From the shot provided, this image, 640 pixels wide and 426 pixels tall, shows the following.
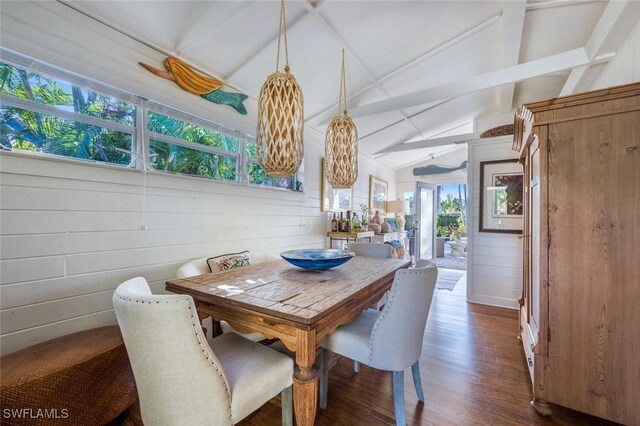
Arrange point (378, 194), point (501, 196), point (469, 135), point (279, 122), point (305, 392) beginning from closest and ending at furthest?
point (305, 392)
point (279, 122)
point (501, 196)
point (469, 135)
point (378, 194)

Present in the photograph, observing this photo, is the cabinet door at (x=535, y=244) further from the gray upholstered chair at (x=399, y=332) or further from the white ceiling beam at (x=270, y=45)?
the white ceiling beam at (x=270, y=45)

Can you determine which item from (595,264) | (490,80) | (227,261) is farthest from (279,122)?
(490,80)

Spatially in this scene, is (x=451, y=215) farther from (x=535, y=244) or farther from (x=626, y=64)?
(x=535, y=244)

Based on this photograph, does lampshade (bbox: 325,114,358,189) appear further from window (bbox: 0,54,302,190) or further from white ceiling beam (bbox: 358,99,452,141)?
white ceiling beam (bbox: 358,99,452,141)

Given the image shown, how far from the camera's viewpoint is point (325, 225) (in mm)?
4262

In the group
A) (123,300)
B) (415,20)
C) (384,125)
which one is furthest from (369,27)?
(123,300)

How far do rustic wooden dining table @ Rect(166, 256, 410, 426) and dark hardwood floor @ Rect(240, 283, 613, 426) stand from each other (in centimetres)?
61

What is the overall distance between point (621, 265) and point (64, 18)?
3.53m

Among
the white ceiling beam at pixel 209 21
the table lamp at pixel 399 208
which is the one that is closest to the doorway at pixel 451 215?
the table lamp at pixel 399 208

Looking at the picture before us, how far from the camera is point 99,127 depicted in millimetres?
1832

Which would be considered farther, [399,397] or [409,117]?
[409,117]

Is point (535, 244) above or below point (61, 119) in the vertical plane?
below

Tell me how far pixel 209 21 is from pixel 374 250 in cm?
237

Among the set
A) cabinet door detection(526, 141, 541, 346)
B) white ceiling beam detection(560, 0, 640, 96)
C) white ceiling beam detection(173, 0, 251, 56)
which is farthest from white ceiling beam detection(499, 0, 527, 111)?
white ceiling beam detection(173, 0, 251, 56)
